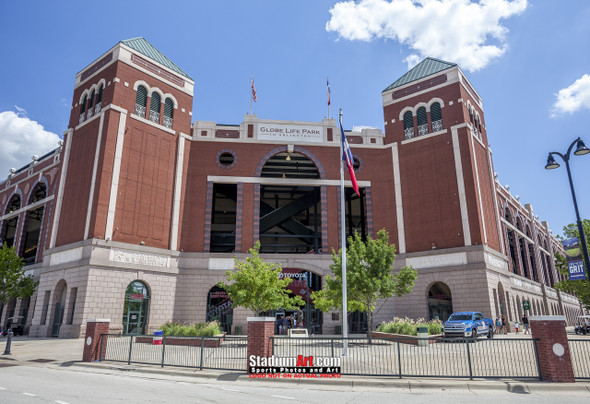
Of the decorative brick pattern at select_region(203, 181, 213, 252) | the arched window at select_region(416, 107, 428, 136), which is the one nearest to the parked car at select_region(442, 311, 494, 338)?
the arched window at select_region(416, 107, 428, 136)

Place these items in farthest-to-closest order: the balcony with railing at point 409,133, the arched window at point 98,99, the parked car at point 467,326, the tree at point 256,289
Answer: the balcony with railing at point 409,133 → the arched window at point 98,99 → the tree at point 256,289 → the parked car at point 467,326

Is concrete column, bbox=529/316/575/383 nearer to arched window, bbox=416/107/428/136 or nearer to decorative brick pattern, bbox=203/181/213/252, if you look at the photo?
decorative brick pattern, bbox=203/181/213/252

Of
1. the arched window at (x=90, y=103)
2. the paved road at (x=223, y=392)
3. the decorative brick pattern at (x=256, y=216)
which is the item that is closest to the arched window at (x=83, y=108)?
the arched window at (x=90, y=103)

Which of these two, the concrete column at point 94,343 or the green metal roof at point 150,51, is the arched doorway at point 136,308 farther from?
the green metal roof at point 150,51

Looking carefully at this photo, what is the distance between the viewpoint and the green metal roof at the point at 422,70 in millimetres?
40188

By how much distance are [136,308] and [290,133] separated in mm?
20701

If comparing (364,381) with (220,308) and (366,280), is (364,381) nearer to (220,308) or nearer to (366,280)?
(366,280)

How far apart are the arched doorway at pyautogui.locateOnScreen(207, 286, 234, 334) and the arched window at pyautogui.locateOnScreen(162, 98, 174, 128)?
15.5 metres

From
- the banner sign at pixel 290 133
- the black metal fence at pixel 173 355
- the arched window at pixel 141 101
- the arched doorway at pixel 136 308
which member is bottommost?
the black metal fence at pixel 173 355

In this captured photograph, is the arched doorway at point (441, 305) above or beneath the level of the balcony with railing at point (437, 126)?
beneath

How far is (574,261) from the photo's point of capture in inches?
672

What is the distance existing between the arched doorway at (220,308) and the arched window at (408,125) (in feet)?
74.6

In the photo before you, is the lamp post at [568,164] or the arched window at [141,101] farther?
the arched window at [141,101]

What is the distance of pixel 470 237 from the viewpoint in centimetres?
3434
